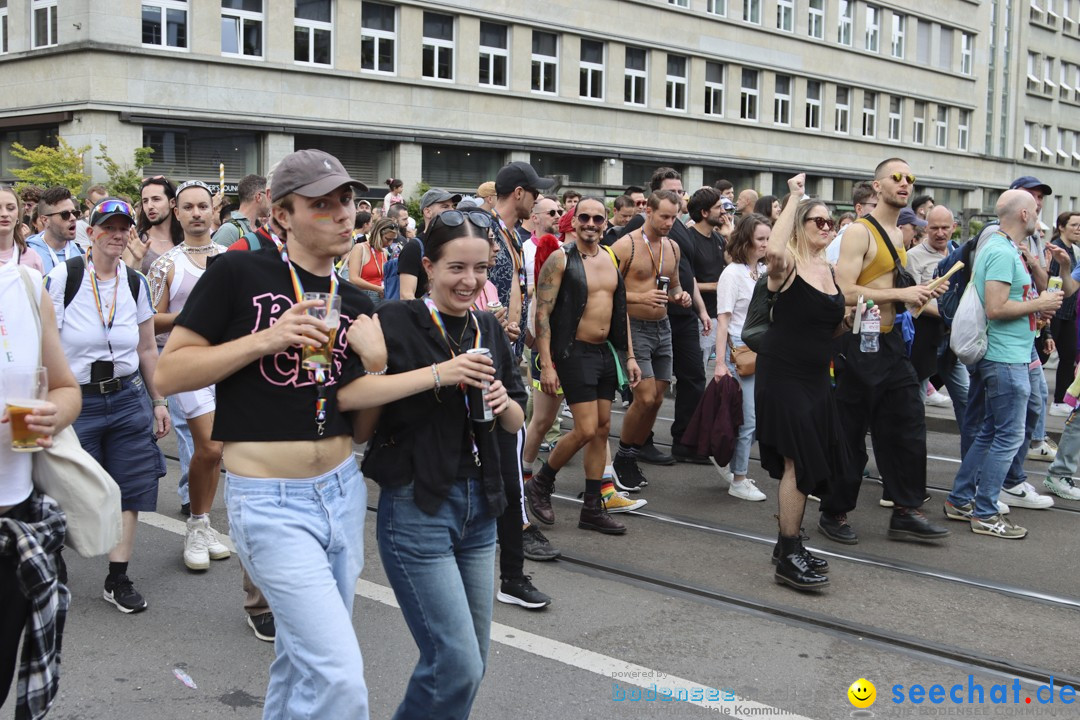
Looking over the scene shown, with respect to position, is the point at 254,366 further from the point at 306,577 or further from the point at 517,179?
the point at 517,179

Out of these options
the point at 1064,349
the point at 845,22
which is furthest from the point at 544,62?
the point at 1064,349

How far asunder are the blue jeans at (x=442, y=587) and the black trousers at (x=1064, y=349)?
959 centimetres

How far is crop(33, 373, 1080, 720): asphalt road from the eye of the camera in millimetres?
4203

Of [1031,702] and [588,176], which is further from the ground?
[588,176]

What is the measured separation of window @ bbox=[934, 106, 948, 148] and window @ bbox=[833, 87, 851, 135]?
6685 mm

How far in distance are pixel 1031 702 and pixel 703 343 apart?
6098mm

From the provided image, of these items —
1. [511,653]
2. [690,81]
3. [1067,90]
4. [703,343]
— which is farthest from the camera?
[1067,90]

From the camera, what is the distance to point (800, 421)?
568cm

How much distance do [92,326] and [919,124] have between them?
4826 centimetres

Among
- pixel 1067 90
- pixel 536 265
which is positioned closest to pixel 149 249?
pixel 536 265

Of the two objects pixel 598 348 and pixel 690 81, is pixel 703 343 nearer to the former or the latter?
pixel 598 348

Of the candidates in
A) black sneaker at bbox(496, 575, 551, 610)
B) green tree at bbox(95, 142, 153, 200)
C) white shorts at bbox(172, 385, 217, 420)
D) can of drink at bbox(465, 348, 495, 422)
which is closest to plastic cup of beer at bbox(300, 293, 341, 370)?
can of drink at bbox(465, 348, 495, 422)

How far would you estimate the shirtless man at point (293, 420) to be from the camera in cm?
287

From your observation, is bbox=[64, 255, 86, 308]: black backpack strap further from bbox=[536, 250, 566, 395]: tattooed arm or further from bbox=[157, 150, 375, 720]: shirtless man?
bbox=[536, 250, 566, 395]: tattooed arm
